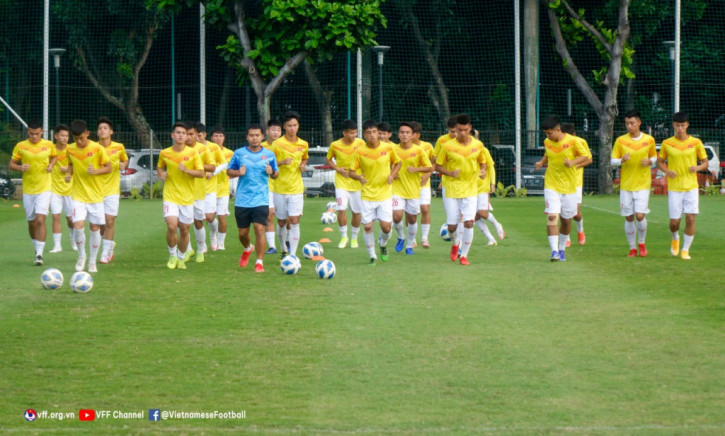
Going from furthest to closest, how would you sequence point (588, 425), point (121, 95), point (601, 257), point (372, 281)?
point (121, 95) < point (601, 257) < point (372, 281) < point (588, 425)

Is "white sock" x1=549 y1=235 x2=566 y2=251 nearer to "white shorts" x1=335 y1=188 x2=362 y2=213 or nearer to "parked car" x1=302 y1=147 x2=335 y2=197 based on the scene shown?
"white shorts" x1=335 y1=188 x2=362 y2=213

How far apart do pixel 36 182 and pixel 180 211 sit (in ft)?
8.14

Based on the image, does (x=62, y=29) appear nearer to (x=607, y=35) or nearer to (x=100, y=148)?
(x=607, y=35)

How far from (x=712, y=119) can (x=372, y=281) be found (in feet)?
113

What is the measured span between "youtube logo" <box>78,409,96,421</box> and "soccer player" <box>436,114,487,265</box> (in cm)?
849

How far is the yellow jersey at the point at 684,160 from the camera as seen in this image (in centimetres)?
1526

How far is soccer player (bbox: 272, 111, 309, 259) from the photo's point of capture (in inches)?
589

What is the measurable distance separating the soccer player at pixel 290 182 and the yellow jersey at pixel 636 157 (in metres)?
4.46

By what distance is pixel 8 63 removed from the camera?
43.7 metres

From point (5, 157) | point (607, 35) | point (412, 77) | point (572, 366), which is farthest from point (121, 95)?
point (572, 366)

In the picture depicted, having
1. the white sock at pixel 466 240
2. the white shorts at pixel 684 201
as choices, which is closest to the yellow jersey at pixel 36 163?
the white sock at pixel 466 240

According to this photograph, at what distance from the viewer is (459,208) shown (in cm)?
1474

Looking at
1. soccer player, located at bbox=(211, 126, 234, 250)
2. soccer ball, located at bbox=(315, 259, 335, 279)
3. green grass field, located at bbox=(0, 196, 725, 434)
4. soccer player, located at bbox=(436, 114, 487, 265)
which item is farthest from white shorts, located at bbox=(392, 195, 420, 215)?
soccer ball, located at bbox=(315, 259, 335, 279)

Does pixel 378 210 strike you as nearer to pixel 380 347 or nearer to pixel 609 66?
pixel 380 347
